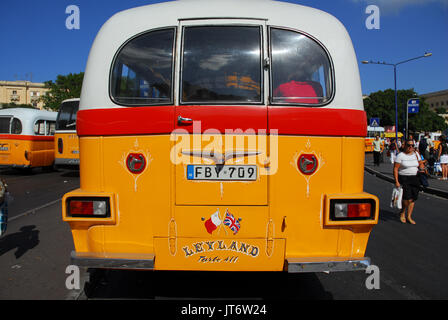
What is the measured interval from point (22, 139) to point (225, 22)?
15012 mm

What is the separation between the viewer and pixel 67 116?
1465cm

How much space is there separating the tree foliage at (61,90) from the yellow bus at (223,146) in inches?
2133

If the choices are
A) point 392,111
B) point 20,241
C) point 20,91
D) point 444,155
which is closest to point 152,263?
point 20,241

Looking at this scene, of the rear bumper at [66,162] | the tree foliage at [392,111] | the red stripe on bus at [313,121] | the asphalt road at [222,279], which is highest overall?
the tree foliage at [392,111]

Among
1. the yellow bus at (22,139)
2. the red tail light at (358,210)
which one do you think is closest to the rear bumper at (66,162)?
the yellow bus at (22,139)

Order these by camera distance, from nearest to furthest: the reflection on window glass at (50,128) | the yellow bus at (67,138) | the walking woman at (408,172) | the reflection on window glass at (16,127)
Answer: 1. the walking woman at (408,172)
2. the yellow bus at (67,138)
3. the reflection on window glass at (16,127)
4. the reflection on window glass at (50,128)

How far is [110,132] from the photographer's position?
3240mm


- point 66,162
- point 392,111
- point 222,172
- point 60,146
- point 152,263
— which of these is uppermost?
point 392,111

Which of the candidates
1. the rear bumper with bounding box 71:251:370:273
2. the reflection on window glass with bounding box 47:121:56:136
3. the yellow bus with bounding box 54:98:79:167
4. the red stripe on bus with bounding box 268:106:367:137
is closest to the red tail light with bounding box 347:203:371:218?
the rear bumper with bounding box 71:251:370:273

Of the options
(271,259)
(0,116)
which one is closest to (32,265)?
(271,259)

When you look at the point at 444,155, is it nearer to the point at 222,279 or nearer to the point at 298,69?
the point at 222,279

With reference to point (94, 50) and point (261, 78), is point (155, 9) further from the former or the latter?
point (261, 78)

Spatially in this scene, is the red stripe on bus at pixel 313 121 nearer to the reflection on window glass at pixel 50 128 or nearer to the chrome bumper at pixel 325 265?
the chrome bumper at pixel 325 265

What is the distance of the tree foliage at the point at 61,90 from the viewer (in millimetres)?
53713
